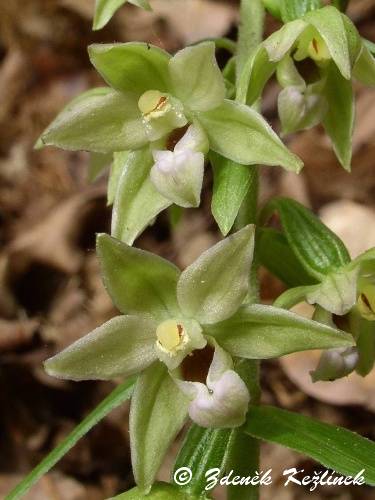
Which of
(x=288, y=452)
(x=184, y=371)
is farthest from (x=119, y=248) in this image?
(x=288, y=452)

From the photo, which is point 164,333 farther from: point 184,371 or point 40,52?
point 40,52

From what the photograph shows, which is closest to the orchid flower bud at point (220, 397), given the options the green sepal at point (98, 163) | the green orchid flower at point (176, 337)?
the green orchid flower at point (176, 337)

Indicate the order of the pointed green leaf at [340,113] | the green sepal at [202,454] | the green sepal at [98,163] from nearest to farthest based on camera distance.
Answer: the green sepal at [202,454] < the pointed green leaf at [340,113] < the green sepal at [98,163]

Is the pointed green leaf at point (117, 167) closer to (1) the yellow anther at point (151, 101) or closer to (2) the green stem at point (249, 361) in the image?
(1) the yellow anther at point (151, 101)

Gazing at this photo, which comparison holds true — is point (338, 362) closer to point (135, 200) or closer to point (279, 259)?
point (279, 259)

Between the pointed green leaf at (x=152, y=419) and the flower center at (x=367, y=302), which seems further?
the flower center at (x=367, y=302)

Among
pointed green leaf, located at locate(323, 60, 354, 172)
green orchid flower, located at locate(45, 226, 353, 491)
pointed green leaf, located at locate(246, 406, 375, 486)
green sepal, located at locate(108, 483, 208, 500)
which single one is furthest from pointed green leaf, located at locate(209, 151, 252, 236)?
green sepal, located at locate(108, 483, 208, 500)
